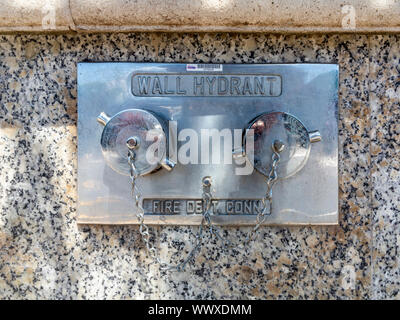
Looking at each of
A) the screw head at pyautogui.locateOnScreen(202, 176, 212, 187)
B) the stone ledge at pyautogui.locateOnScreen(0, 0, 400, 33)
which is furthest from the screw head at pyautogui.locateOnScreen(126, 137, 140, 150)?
the stone ledge at pyautogui.locateOnScreen(0, 0, 400, 33)

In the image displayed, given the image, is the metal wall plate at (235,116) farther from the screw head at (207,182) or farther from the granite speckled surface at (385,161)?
the granite speckled surface at (385,161)

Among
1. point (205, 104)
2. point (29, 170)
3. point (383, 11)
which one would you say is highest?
point (383, 11)

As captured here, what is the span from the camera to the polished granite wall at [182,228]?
4.35 feet

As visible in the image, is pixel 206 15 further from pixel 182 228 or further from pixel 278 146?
pixel 182 228

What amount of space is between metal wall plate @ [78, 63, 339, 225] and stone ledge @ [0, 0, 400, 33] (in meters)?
0.13

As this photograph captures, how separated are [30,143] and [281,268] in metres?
0.99

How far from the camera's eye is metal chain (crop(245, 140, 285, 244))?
1.20m

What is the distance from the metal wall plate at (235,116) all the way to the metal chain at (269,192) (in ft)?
0.09

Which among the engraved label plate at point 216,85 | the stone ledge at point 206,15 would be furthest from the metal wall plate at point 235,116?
the stone ledge at point 206,15

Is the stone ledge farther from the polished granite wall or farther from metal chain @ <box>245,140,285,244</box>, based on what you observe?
metal chain @ <box>245,140,285,244</box>

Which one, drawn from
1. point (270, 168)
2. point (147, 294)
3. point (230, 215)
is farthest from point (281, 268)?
point (147, 294)

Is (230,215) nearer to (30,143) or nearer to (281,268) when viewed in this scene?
(281,268)

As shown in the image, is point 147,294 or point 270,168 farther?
point 147,294

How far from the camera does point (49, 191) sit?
4.45ft
